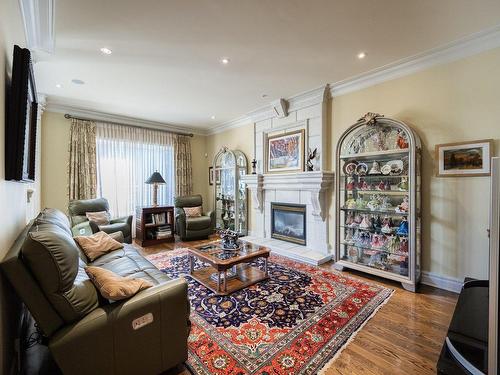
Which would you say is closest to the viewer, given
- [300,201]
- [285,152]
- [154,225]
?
[300,201]

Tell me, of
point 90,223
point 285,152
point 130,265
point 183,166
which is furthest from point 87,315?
point 183,166

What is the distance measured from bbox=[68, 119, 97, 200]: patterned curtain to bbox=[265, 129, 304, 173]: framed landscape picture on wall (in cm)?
358

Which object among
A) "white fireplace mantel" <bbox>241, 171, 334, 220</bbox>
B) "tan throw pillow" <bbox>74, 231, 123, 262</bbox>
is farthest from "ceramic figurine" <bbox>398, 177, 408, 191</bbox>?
"tan throw pillow" <bbox>74, 231, 123, 262</bbox>

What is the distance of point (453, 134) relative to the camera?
2688 mm

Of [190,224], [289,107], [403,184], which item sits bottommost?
[190,224]

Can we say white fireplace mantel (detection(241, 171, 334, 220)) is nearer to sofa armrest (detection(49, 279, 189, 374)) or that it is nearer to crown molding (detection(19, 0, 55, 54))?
sofa armrest (detection(49, 279, 189, 374))

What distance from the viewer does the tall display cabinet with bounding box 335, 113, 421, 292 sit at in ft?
9.05

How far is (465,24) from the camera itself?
2262mm

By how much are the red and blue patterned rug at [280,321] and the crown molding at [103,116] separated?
381cm

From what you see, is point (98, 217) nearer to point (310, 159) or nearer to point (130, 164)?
point (130, 164)

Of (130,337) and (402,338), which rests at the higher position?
(130,337)

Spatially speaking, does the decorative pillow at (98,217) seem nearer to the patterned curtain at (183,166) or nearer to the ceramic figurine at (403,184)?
the patterned curtain at (183,166)

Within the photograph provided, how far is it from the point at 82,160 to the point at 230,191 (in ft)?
10.3

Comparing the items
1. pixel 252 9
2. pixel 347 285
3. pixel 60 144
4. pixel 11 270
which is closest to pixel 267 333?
pixel 347 285
